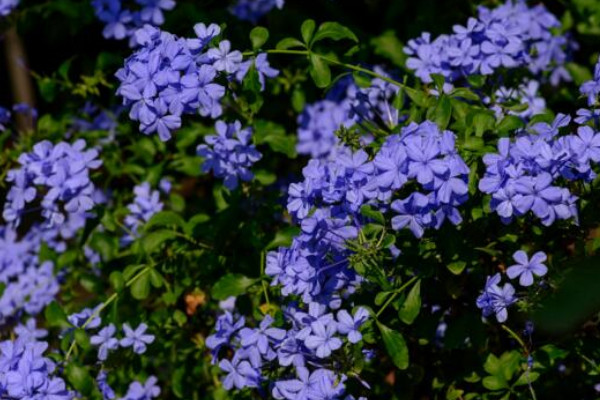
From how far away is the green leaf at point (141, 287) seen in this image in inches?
80.3

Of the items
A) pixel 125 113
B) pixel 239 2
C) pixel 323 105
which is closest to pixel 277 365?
pixel 125 113

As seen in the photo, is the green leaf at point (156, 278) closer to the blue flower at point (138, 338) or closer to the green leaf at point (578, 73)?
the blue flower at point (138, 338)

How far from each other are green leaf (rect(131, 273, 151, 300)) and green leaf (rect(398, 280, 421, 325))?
2.13ft

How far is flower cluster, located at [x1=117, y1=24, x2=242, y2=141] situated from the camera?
64.1 inches

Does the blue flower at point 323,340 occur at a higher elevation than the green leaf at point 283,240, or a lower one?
higher

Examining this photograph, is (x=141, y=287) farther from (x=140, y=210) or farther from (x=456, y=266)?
(x=456, y=266)

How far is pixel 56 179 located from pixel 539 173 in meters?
1.09

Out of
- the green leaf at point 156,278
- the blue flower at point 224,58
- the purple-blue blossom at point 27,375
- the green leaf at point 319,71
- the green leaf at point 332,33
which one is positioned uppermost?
the blue flower at point 224,58

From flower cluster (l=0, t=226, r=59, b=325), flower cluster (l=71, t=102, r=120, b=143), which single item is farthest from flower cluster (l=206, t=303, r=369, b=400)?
flower cluster (l=71, t=102, r=120, b=143)

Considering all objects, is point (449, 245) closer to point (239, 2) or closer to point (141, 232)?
point (141, 232)

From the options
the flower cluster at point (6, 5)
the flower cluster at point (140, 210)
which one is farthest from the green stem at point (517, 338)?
the flower cluster at point (6, 5)

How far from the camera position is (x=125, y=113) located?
6.06 ft

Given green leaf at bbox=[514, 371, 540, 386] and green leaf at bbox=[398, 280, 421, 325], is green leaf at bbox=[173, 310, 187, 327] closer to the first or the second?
green leaf at bbox=[398, 280, 421, 325]

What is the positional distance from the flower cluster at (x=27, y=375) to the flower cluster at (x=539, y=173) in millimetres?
956
